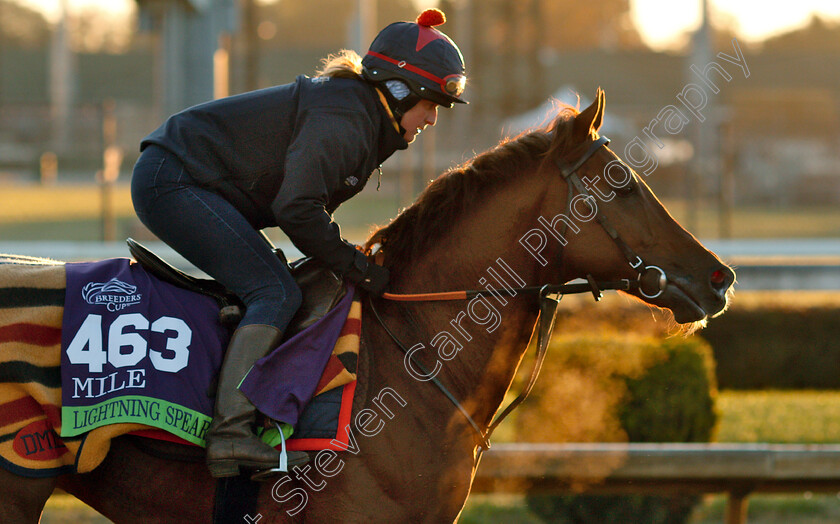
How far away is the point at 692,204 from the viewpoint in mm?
13797

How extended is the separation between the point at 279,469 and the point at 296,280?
2.18 feet

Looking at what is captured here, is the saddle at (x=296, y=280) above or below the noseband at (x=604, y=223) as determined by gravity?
below

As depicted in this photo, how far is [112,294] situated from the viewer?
2.77 metres

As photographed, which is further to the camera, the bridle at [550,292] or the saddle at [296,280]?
the bridle at [550,292]

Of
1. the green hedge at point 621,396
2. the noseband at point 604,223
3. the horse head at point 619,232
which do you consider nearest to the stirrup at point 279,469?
the horse head at point 619,232

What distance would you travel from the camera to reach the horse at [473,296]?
2803mm

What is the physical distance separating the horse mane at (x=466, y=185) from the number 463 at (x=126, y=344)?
752mm

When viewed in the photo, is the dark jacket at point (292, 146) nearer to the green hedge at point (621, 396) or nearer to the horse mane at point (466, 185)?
the horse mane at point (466, 185)

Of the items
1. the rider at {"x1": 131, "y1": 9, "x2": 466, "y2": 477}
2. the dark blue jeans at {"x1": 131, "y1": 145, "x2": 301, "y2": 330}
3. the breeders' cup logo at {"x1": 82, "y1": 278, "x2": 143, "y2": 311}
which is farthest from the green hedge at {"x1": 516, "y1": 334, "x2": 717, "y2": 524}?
the breeders' cup logo at {"x1": 82, "y1": 278, "x2": 143, "y2": 311}

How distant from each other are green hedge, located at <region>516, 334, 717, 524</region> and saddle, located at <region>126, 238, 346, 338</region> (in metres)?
2.33

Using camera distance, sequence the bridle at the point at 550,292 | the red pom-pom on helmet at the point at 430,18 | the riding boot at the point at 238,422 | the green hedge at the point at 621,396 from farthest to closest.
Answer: the green hedge at the point at 621,396, the red pom-pom on helmet at the point at 430,18, the bridle at the point at 550,292, the riding boot at the point at 238,422

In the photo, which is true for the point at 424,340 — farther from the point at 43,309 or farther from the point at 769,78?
the point at 769,78

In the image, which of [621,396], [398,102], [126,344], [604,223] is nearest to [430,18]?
[398,102]

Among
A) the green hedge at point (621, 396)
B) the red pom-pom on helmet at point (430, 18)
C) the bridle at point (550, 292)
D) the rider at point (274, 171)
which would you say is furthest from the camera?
the green hedge at point (621, 396)
